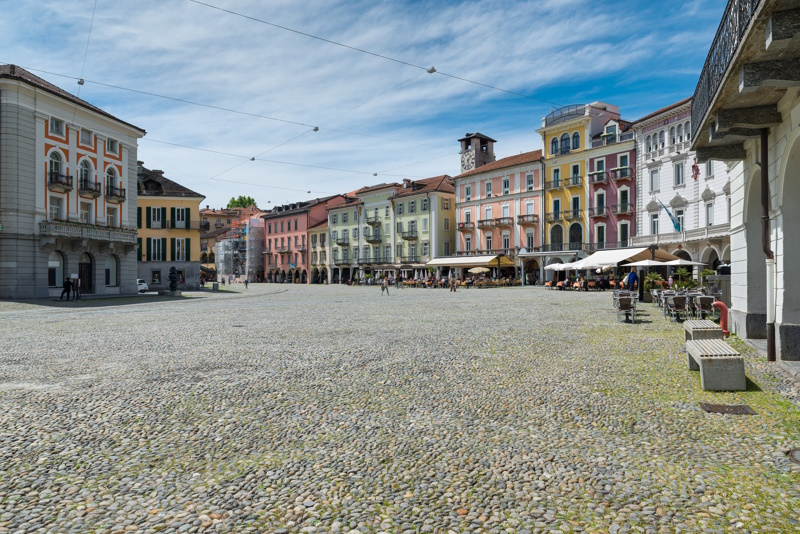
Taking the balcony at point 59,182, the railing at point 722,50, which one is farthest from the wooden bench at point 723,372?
the balcony at point 59,182

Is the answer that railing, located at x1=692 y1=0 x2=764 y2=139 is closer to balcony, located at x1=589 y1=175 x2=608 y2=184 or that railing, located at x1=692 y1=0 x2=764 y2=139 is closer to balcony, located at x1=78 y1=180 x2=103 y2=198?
balcony, located at x1=78 y1=180 x2=103 y2=198

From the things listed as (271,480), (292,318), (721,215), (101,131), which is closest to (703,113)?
(271,480)

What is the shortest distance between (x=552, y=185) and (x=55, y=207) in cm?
4087

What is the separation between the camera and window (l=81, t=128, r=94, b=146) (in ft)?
108

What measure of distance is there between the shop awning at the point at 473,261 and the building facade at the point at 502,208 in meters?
1.60

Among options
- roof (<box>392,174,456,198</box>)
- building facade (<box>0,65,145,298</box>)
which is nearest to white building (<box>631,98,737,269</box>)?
roof (<box>392,174,456,198</box>)

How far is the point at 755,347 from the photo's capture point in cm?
944

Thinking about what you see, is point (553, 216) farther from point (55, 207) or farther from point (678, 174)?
point (55, 207)

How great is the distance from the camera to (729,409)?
576 cm

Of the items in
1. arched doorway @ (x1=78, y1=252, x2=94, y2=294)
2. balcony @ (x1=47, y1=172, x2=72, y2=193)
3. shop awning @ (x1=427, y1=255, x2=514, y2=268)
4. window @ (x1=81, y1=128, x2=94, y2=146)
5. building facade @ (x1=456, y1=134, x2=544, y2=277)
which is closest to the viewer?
balcony @ (x1=47, y1=172, x2=72, y2=193)

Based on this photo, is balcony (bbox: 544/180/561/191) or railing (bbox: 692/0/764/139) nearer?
railing (bbox: 692/0/764/139)

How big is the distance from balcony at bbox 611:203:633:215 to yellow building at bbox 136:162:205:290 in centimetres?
3632

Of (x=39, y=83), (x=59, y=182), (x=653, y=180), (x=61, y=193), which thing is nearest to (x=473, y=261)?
(x=653, y=180)

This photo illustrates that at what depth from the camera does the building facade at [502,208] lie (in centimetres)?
5438
